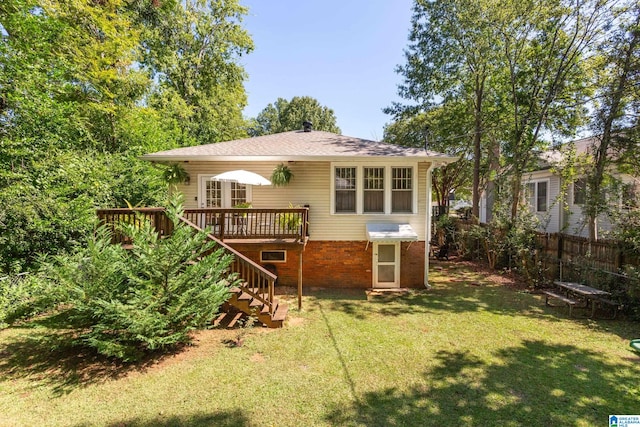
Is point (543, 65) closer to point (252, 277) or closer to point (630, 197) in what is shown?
point (630, 197)

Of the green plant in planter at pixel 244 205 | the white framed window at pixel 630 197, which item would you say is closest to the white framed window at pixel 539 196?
the white framed window at pixel 630 197

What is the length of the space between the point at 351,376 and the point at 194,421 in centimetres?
221

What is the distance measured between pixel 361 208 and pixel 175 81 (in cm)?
1603

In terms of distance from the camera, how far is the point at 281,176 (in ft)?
28.0

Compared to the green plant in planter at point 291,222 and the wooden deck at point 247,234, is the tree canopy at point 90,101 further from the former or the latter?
the green plant in planter at point 291,222

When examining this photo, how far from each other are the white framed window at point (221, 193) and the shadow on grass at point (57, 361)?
4571mm

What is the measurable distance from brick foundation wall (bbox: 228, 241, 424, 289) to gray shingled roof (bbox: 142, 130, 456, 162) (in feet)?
8.93

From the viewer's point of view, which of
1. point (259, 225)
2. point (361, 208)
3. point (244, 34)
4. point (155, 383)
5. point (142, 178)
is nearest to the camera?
point (155, 383)

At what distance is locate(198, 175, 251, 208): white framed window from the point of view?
355 inches

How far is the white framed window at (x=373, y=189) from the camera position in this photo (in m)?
8.86

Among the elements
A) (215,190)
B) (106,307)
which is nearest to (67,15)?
(215,190)

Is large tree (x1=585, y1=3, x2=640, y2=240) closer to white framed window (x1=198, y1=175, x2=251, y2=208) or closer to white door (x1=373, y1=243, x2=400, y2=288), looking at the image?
white door (x1=373, y1=243, x2=400, y2=288)

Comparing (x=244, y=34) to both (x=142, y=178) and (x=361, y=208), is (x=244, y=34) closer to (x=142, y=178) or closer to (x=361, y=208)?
(x=142, y=178)

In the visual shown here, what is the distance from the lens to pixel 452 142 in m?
18.1
